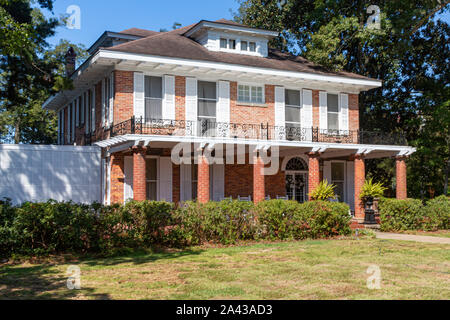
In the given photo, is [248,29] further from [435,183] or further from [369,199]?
[435,183]

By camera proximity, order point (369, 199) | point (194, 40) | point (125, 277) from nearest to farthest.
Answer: point (125, 277), point (369, 199), point (194, 40)

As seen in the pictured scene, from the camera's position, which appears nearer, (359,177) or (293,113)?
(359,177)

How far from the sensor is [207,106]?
22.8 meters

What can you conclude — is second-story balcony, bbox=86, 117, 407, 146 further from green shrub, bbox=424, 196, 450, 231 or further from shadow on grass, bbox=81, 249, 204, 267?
shadow on grass, bbox=81, 249, 204, 267

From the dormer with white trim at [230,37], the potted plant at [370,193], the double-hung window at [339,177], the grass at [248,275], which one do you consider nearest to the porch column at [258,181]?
the potted plant at [370,193]

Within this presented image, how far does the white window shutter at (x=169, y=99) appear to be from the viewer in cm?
2161

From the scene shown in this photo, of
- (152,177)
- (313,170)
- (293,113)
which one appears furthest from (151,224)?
(293,113)

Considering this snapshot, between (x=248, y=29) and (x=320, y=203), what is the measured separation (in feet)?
40.8

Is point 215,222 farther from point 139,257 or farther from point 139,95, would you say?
point 139,95

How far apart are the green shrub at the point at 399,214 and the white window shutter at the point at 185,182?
9056 millimetres

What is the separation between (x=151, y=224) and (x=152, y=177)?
9.47 meters

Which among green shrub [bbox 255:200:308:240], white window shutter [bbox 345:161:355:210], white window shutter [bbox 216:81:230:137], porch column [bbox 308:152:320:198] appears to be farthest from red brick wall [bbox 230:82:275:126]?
green shrub [bbox 255:200:308:240]

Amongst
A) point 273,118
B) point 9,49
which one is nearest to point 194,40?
point 273,118
